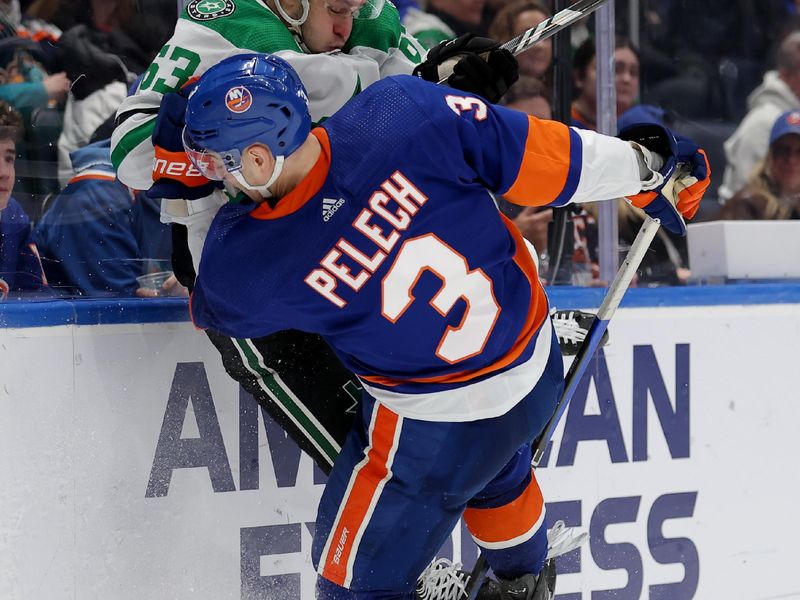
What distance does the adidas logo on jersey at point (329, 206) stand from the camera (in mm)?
1589

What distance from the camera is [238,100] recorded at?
1503 mm

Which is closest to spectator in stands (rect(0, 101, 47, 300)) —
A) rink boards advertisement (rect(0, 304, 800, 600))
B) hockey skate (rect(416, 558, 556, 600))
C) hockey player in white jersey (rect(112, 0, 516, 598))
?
rink boards advertisement (rect(0, 304, 800, 600))

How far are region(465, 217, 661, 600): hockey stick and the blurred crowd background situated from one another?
0.39 metres

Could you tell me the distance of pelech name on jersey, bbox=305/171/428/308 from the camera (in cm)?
159

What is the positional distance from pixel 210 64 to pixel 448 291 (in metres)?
0.56

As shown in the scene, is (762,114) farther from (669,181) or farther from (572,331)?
(669,181)

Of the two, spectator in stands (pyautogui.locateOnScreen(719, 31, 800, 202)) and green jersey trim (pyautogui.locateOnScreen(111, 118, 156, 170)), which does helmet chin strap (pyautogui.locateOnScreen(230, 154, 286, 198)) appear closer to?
green jersey trim (pyautogui.locateOnScreen(111, 118, 156, 170))

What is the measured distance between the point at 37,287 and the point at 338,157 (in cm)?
74

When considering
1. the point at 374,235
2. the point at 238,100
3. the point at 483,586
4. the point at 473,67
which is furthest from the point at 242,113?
the point at 483,586

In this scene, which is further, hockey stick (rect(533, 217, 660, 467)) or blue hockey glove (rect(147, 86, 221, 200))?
hockey stick (rect(533, 217, 660, 467))

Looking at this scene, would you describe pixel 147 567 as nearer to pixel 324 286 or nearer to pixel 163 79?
pixel 324 286

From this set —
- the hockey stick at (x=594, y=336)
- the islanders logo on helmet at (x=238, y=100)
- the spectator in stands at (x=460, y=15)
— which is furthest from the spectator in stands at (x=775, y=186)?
the islanders logo on helmet at (x=238, y=100)

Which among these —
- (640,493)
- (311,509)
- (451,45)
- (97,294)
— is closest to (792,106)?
(640,493)

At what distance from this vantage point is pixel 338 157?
5.26 feet
